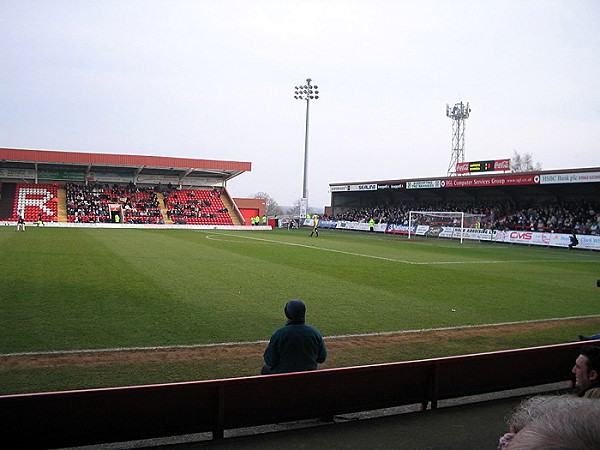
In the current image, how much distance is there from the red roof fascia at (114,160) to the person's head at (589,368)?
50.0 metres

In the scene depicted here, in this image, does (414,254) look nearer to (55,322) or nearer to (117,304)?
(117,304)

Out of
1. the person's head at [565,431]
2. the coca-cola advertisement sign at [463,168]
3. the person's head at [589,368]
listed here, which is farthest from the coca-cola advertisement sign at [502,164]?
the person's head at [565,431]

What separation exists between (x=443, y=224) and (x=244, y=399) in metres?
40.2

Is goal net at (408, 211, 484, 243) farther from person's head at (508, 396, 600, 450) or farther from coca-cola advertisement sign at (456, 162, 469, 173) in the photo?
person's head at (508, 396, 600, 450)

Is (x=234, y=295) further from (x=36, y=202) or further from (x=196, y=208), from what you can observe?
(x=196, y=208)

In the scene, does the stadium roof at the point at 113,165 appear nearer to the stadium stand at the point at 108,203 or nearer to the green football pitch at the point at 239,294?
the stadium stand at the point at 108,203

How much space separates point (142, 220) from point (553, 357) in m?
47.6

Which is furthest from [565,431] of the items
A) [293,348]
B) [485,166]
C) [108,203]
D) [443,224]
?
[108,203]

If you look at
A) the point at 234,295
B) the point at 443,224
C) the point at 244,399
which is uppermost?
the point at 443,224

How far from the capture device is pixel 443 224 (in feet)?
141

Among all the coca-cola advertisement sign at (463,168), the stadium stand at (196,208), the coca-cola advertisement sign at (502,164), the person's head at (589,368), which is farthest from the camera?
the stadium stand at (196,208)

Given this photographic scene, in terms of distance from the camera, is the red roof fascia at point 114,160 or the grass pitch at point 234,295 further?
the red roof fascia at point 114,160

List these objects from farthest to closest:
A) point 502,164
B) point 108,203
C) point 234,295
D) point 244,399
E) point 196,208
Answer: point 196,208 → point 108,203 → point 502,164 → point 234,295 → point 244,399

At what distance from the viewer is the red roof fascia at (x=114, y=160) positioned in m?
46.1
